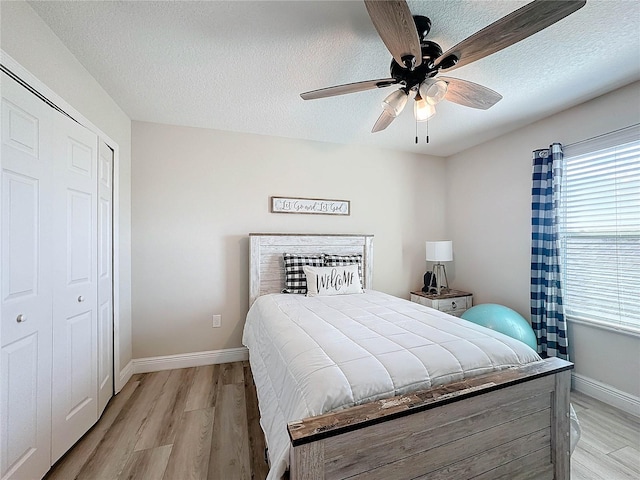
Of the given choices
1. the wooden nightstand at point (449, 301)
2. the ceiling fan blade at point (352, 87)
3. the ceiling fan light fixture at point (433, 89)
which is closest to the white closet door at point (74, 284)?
the ceiling fan blade at point (352, 87)

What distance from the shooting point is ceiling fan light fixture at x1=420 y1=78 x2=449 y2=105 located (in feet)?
4.90

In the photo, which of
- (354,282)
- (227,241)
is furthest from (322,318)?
(227,241)

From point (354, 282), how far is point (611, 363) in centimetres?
220

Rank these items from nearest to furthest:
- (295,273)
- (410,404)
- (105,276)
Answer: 1. (410,404)
2. (105,276)
3. (295,273)

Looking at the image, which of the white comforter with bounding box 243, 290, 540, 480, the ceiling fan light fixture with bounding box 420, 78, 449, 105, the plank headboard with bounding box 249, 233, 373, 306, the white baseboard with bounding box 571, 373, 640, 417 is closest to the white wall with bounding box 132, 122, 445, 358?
the plank headboard with bounding box 249, 233, 373, 306

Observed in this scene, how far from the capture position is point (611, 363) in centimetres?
218

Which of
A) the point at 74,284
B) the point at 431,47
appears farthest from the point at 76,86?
the point at 431,47

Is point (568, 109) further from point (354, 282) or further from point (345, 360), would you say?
point (345, 360)

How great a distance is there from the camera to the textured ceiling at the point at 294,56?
144 centimetres

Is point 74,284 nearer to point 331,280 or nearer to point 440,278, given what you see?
point 331,280

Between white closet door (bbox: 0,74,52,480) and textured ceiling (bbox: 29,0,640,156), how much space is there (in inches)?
26.7

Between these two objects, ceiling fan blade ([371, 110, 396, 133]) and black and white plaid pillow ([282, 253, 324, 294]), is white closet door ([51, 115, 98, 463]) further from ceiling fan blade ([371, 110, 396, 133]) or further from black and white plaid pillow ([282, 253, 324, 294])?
ceiling fan blade ([371, 110, 396, 133])

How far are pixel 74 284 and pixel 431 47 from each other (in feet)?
8.76

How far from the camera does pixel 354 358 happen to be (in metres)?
1.25
